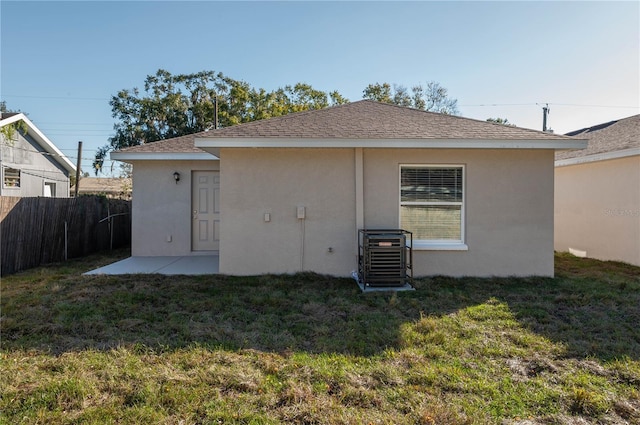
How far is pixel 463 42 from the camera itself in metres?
10.1

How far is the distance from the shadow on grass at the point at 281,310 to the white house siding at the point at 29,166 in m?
10.8

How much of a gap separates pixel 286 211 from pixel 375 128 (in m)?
2.37

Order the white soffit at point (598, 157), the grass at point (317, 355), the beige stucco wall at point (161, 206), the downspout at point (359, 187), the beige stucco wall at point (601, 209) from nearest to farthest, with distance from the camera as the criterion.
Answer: the grass at point (317, 355) → the downspout at point (359, 187) → the white soffit at point (598, 157) → the beige stucco wall at point (601, 209) → the beige stucco wall at point (161, 206)

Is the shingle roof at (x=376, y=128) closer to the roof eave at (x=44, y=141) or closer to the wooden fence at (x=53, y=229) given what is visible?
the wooden fence at (x=53, y=229)

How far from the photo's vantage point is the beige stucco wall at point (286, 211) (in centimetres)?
660

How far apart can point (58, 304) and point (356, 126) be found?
5.71 meters

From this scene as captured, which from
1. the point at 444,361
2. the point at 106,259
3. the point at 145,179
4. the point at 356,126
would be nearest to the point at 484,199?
the point at 356,126

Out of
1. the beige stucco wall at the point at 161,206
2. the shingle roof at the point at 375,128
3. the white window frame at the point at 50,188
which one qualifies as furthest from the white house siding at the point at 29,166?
the shingle roof at the point at 375,128

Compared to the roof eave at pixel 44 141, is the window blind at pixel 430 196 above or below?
below

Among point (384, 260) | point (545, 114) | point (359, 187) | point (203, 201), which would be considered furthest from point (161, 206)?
point (545, 114)

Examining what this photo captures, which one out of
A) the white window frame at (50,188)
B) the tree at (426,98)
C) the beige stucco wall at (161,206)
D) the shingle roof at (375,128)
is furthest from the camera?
the tree at (426,98)

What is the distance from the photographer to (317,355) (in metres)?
3.40

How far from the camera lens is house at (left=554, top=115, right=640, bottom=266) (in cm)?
811

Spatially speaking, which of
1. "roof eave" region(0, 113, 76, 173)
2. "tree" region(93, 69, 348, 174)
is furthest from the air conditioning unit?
"tree" region(93, 69, 348, 174)
